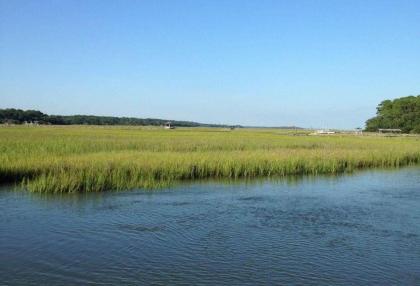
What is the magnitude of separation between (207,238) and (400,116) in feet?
294

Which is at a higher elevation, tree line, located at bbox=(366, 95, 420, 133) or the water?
tree line, located at bbox=(366, 95, 420, 133)

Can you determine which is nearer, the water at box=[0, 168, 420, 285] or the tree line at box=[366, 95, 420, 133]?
the water at box=[0, 168, 420, 285]

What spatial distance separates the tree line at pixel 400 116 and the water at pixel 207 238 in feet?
257

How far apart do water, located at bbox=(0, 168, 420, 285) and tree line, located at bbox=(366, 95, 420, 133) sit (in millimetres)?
78322

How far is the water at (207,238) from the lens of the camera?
8359mm

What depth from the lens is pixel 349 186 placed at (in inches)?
802

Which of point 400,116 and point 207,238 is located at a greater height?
point 400,116

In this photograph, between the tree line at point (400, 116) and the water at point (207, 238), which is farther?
the tree line at point (400, 116)

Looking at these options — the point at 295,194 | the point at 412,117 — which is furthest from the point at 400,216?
the point at 412,117

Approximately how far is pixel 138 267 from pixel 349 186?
13.5 meters

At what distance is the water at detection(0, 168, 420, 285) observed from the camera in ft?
27.4

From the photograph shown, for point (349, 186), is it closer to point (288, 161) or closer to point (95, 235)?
point (288, 161)

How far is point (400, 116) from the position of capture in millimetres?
93062

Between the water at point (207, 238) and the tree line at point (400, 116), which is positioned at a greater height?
the tree line at point (400, 116)
